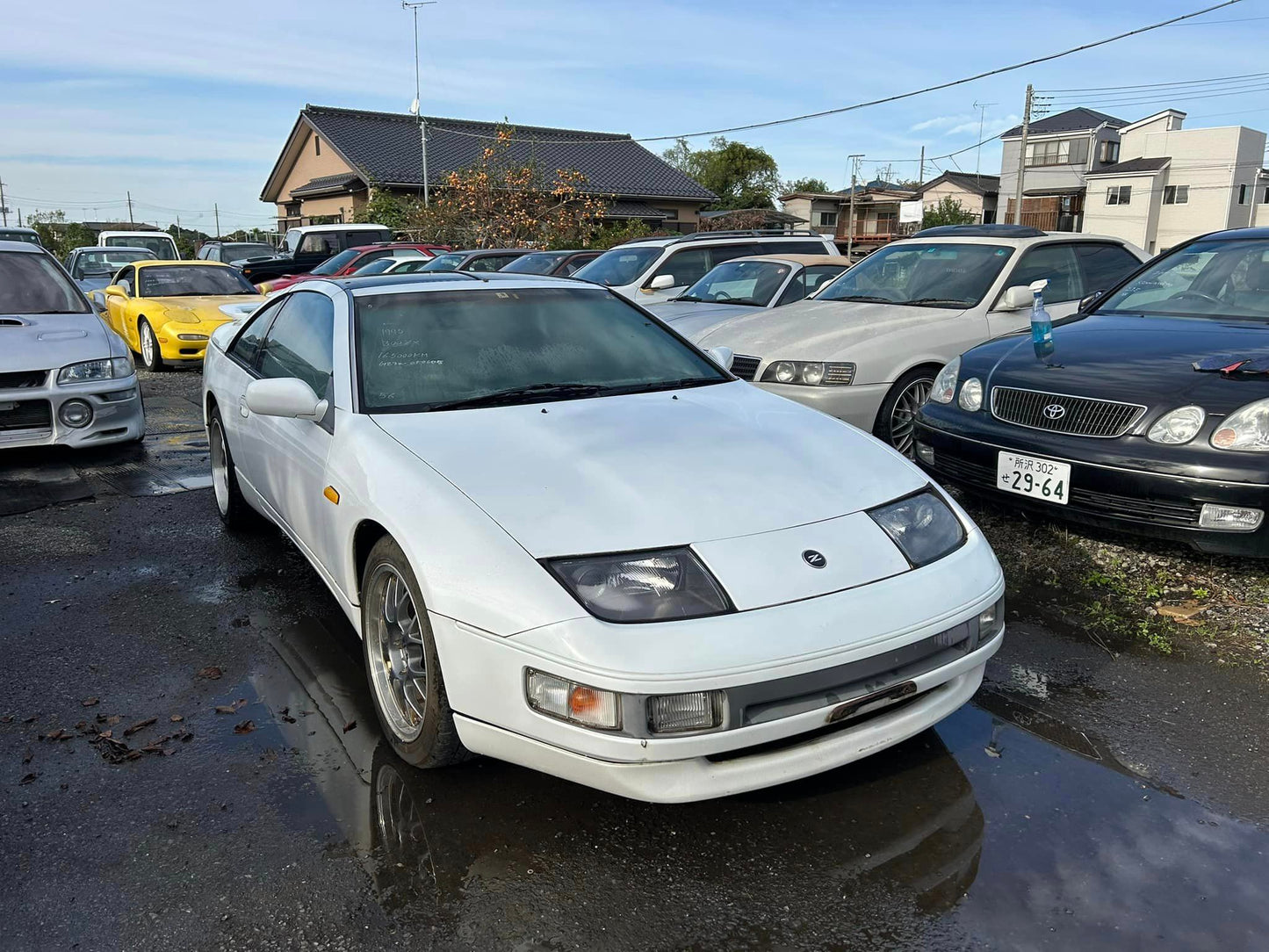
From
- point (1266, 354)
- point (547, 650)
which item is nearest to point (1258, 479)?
point (1266, 354)

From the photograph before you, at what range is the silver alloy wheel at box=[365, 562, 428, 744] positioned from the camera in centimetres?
281

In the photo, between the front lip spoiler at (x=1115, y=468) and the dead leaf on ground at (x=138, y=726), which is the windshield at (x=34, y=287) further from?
the front lip spoiler at (x=1115, y=468)

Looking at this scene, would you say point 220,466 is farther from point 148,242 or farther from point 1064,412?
point 148,242

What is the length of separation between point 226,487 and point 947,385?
3.82 meters

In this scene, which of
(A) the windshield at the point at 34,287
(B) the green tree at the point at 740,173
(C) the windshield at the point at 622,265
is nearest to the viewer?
(A) the windshield at the point at 34,287

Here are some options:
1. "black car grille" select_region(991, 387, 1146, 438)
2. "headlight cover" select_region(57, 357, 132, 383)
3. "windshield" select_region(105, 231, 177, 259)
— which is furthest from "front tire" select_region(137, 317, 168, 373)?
"windshield" select_region(105, 231, 177, 259)

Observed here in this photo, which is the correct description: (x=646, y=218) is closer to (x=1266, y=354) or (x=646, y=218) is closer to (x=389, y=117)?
(x=389, y=117)

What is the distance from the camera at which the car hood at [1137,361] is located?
12.8ft

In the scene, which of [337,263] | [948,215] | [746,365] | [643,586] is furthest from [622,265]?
[948,215]

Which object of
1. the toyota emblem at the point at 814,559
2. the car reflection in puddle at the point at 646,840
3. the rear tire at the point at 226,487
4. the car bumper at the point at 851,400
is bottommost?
the car reflection in puddle at the point at 646,840

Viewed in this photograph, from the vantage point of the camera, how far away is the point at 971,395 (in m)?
4.71

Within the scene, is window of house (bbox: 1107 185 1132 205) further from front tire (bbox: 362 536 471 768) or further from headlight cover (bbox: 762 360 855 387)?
front tire (bbox: 362 536 471 768)

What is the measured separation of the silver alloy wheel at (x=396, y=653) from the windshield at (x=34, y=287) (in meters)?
5.70

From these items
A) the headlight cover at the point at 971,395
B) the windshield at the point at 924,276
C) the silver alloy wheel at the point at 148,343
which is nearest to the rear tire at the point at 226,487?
the headlight cover at the point at 971,395
